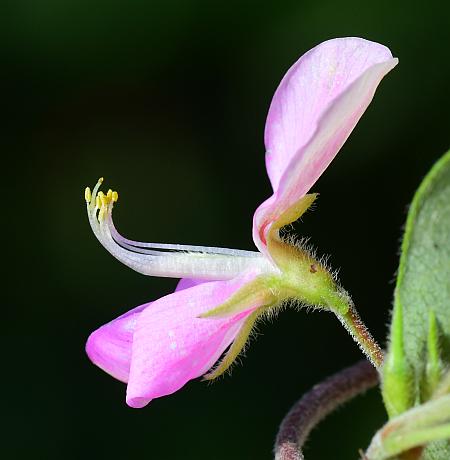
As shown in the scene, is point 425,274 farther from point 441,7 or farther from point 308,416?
point 441,7

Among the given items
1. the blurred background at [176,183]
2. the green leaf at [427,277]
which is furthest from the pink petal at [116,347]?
the blurred background at [176,183]

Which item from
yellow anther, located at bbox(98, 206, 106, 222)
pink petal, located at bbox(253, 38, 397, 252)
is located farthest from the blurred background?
pink petal, located at bbox(253, 38, 397, 252)

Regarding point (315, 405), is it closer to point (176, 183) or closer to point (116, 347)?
point (116, 347)

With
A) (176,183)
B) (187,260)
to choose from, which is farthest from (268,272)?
(176,183)

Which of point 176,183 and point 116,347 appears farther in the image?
point 176,183

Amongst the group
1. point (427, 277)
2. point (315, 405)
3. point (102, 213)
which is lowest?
point (315, 405)

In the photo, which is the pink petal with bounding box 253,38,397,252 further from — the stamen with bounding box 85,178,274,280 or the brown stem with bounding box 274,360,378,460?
the brown stem with bounding box 274,360,378,460
